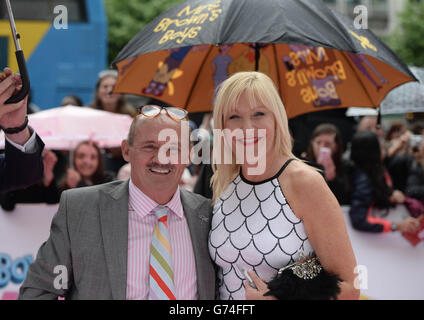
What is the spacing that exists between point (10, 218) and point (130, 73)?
195 cm

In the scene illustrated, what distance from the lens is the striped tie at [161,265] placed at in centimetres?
253

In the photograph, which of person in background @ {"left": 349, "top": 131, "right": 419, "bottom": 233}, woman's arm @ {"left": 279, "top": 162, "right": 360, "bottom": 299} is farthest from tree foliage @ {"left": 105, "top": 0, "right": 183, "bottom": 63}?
woman's arm @ {"left": 279, "top": 162, "right": 360, "bottom": 299}

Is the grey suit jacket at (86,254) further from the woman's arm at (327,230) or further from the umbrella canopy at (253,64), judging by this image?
the umbrella canopy at (253,64)

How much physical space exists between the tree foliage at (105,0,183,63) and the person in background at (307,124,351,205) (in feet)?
82.4

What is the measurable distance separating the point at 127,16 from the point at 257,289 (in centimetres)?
2926

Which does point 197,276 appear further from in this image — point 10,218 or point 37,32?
point 37,32

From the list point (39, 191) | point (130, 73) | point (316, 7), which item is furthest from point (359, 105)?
point (39, 191)

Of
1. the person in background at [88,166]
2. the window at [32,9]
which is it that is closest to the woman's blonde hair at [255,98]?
the person in background at [88,166]

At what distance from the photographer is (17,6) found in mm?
9531

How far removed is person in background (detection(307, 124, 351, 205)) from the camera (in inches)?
223

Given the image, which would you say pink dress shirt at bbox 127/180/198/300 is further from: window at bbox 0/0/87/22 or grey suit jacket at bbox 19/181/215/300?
window at bbox 0/0/87/22

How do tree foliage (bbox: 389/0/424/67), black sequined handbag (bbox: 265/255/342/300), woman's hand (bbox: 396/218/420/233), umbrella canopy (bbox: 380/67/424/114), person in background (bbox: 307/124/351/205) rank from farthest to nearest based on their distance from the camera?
tree foliage (bbox: 389/0/424/67), umbrella canopy (bbox: 380/67/424/114), person in background (bbox: 307/124/351/205), woman's hand (bbox: 396/218/420/233), black sequined handbag (bbox: 265/255/342/300)

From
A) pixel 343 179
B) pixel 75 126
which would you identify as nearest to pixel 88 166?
pixel 75 126

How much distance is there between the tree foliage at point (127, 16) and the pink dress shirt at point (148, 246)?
1100 inches
